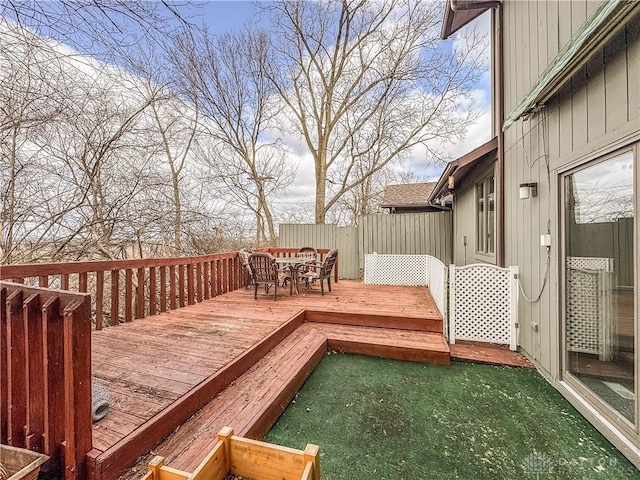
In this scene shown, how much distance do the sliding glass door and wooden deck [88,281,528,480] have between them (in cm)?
130

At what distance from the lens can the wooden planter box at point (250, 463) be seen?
4.07 ft

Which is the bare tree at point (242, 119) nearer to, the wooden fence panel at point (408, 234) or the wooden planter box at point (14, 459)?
the wooden fence panel at point (408, 234)

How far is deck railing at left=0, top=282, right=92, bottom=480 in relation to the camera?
1473 millimetres

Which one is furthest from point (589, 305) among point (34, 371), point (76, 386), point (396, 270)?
point (396, 270)

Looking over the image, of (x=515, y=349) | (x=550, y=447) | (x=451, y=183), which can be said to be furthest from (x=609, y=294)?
(x=451, y=183)

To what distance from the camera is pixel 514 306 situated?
378 cm

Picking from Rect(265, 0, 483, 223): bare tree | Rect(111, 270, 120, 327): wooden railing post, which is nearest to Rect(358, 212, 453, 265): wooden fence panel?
Rect(265, 0, 483, 223): bare tree

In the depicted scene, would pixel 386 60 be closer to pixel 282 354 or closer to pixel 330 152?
pixel 330 152

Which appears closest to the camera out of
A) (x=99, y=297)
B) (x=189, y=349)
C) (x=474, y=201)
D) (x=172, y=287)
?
(x=189, y=349)

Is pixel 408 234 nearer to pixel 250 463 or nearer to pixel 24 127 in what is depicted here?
pixel 250 463

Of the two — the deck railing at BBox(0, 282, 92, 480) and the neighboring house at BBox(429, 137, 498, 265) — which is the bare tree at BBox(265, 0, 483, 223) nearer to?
the neighboring house at BBox(429, 137, 498, 265)

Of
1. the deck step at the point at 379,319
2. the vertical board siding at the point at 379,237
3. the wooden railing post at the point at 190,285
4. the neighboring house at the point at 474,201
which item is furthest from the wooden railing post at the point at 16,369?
the vertical board siding at the point at 379,237

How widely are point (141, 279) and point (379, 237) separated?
667cm

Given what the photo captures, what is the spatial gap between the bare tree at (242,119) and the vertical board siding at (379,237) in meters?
3.01
